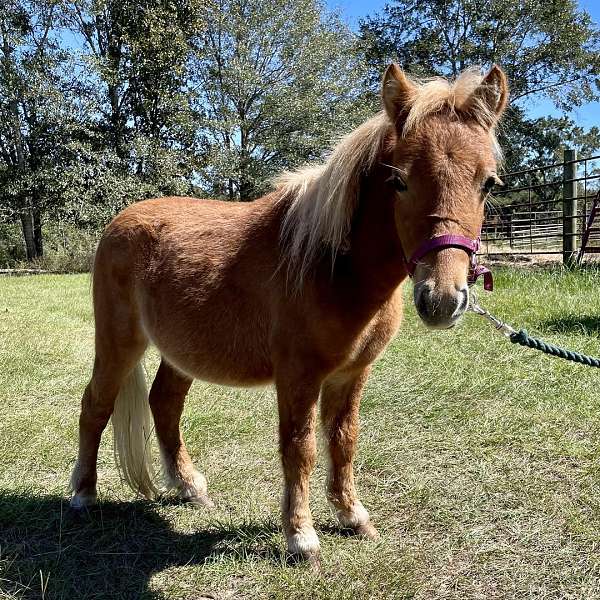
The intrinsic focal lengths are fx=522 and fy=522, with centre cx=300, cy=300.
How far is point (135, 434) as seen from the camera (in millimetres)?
3082

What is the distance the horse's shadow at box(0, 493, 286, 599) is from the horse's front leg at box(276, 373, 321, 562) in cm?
15

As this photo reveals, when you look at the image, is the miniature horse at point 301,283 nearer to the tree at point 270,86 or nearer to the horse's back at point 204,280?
the horse's back at point 204,280

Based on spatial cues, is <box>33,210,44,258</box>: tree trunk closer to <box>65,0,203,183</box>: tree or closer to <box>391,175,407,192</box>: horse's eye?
<box>65,0,203,183</box>: tree

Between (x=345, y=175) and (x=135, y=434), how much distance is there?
198 centimetres

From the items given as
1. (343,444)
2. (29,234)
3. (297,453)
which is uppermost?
(29,234)

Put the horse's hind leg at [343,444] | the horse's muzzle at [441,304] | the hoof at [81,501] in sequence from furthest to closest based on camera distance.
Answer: the hoof at [81,501], the horse's hind leg at [343,444], the horse's muzzle at [441,304]

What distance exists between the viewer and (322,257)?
88.5 inches

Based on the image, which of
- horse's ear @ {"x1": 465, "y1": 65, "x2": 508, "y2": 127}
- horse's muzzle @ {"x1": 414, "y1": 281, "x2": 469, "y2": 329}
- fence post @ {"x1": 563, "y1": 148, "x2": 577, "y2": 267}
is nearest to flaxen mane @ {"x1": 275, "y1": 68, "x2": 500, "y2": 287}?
horse's ear @ {"x1": 465, "y1": 65, "x2": 508, "y2": 127}

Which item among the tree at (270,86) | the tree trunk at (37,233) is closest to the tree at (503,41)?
the tree at (270,86)

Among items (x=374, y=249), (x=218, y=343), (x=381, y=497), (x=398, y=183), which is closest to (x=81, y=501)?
(x=218, y=343)

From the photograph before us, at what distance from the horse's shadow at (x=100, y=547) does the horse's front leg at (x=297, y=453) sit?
0.15m

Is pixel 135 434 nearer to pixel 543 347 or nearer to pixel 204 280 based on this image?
pixel 204 280

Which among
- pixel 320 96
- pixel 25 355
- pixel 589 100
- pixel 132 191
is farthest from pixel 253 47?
pixel 25 355

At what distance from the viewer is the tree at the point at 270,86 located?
20016mm
